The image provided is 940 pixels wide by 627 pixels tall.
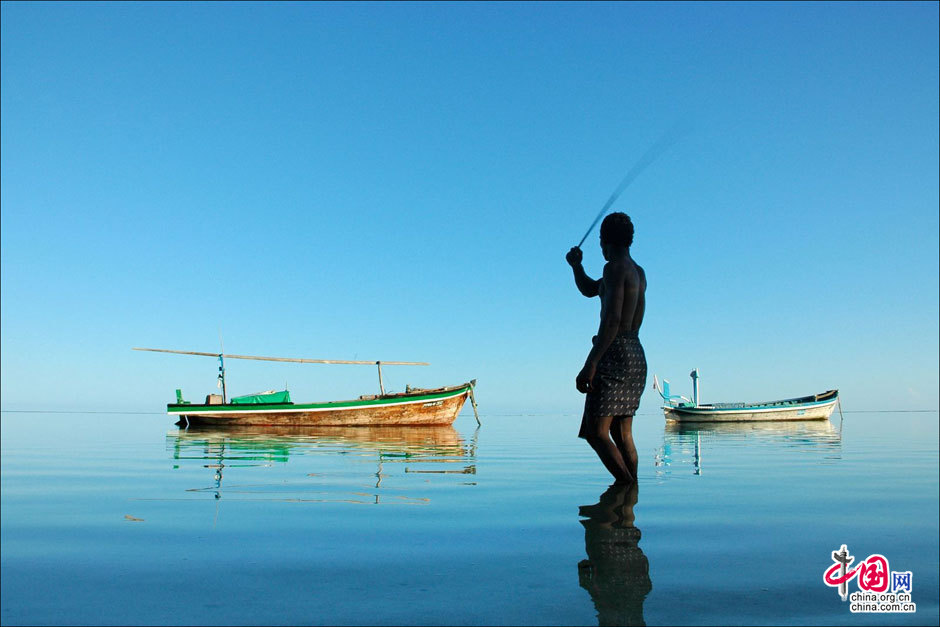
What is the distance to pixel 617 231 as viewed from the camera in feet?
18.5

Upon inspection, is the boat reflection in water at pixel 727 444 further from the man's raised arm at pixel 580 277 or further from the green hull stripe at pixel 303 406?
the green hull stripe at pixel 303 406

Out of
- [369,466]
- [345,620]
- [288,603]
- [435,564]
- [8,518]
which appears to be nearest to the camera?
[345,620]

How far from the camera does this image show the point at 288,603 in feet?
7.63

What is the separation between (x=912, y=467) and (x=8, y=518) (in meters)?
10.5

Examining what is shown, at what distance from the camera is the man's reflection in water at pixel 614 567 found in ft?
7.24

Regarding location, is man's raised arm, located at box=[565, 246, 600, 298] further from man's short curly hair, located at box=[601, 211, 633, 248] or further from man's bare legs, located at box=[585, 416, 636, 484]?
man's bare legs, located at box=[585, 416, 636, 484]

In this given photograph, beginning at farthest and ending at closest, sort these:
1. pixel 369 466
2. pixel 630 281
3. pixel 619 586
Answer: pixel 369 466
pixel 630 281
pixel 619 586

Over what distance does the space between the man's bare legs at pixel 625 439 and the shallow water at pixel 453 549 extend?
312 millimetres

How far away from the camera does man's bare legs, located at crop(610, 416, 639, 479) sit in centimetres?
543

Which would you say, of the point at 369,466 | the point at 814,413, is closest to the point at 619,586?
the point at 369,466

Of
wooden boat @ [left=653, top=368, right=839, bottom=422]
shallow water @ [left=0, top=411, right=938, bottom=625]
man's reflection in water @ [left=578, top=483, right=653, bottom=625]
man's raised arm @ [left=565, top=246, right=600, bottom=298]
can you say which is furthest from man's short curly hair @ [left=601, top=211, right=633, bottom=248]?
wooden boat @ [left=653, top=368, right=839, bottom=422]

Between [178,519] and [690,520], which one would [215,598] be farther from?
[690,520]

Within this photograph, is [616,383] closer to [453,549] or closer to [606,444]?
[606,444]

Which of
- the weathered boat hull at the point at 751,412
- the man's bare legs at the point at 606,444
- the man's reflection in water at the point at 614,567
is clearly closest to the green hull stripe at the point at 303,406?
the weathered boat hull at the point at 751,412
